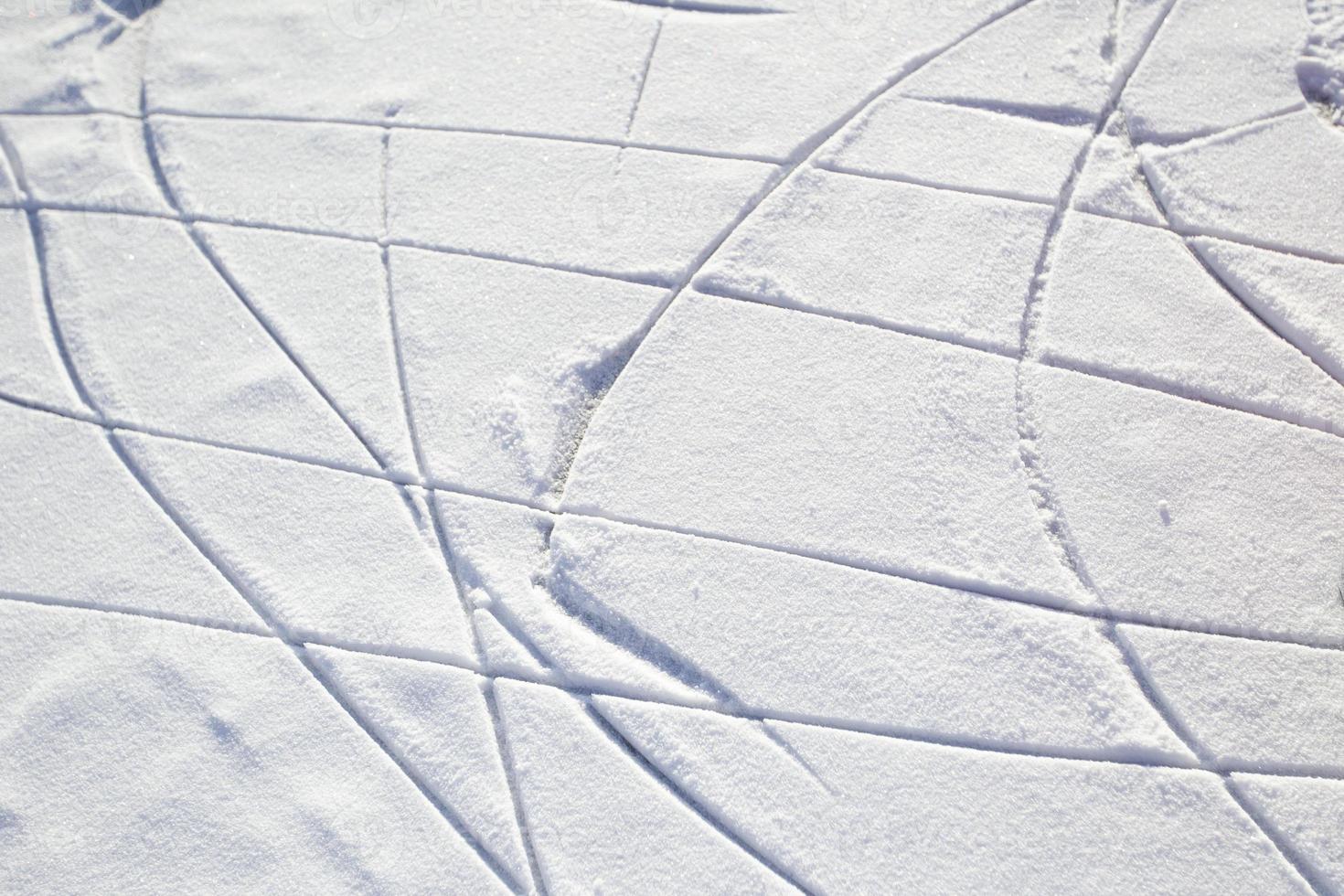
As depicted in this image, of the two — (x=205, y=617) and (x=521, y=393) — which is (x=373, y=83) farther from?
(x=205, y=617)

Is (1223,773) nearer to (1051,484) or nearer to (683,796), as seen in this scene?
(1051,484)

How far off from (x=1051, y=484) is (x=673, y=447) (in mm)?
793

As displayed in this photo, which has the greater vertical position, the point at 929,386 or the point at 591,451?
the point at 929,386

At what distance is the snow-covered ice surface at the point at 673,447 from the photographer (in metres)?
1.98

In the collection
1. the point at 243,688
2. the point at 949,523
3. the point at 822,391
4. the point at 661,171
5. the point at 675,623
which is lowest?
the point at 243,688

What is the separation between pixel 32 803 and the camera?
2031mm

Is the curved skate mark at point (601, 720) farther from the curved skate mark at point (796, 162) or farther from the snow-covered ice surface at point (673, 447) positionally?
the curved skate mark at point (796, 162)

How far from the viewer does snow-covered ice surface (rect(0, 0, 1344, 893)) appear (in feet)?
6.48

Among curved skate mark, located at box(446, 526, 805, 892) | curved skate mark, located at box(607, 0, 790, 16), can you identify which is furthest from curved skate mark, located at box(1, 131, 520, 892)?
curved skate mark, located at box(607, 0, 790, 16)

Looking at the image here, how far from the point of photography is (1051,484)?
218 cm

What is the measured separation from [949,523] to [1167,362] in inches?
24.3

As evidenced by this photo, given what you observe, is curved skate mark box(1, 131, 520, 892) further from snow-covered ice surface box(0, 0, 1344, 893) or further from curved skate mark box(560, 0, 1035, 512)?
curved skate mark box(560, 0, 1035, 512)

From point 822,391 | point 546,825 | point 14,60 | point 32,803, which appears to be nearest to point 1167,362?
point 822,391

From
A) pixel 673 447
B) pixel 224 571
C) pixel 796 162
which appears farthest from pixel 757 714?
pixel 796 162
